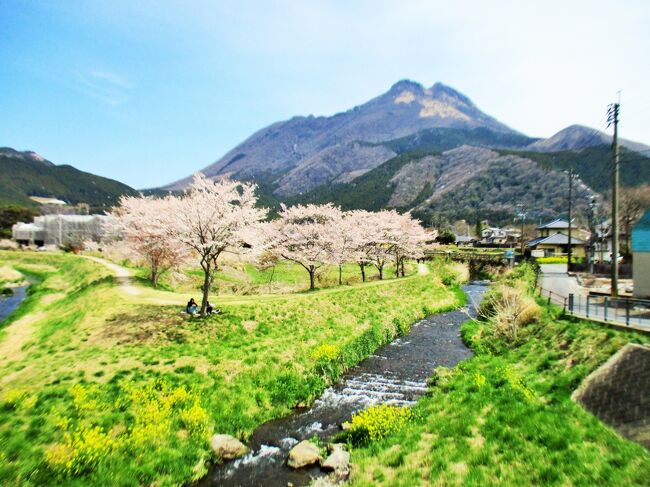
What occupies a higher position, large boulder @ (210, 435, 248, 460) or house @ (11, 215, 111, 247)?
house @ (11, 215, 111, 247)

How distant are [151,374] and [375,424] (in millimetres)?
10612

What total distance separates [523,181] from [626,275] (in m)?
175

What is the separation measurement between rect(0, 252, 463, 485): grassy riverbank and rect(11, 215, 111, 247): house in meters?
70.0

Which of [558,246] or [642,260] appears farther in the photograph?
[558,246]

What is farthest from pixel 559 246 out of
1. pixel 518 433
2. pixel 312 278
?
pixel 518 433

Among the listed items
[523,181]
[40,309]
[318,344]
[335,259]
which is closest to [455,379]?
[318,344]

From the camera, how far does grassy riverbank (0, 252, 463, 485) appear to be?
12.0m

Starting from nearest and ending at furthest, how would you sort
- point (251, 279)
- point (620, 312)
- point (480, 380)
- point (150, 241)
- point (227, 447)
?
point (227, 447) → point (480, 380) → point (620, 312) → point (150, 241) → point (251, 279)

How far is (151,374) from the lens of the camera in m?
17.2

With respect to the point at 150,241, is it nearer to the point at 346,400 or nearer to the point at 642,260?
the point at 346,400

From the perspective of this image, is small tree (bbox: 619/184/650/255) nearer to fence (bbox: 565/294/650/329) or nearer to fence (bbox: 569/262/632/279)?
fence (bbox: 569/262/632/279)

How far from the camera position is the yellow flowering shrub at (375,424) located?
1412 cm

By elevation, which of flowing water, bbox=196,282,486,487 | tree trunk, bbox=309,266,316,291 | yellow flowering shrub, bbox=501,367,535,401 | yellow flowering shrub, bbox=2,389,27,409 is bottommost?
flowing water, bbox=196,282,486,487

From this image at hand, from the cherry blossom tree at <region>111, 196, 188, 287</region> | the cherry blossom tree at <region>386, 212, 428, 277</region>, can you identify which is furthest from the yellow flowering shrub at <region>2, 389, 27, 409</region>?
the cherry blossom tree at <region>386, 212, 428, 277</region>
